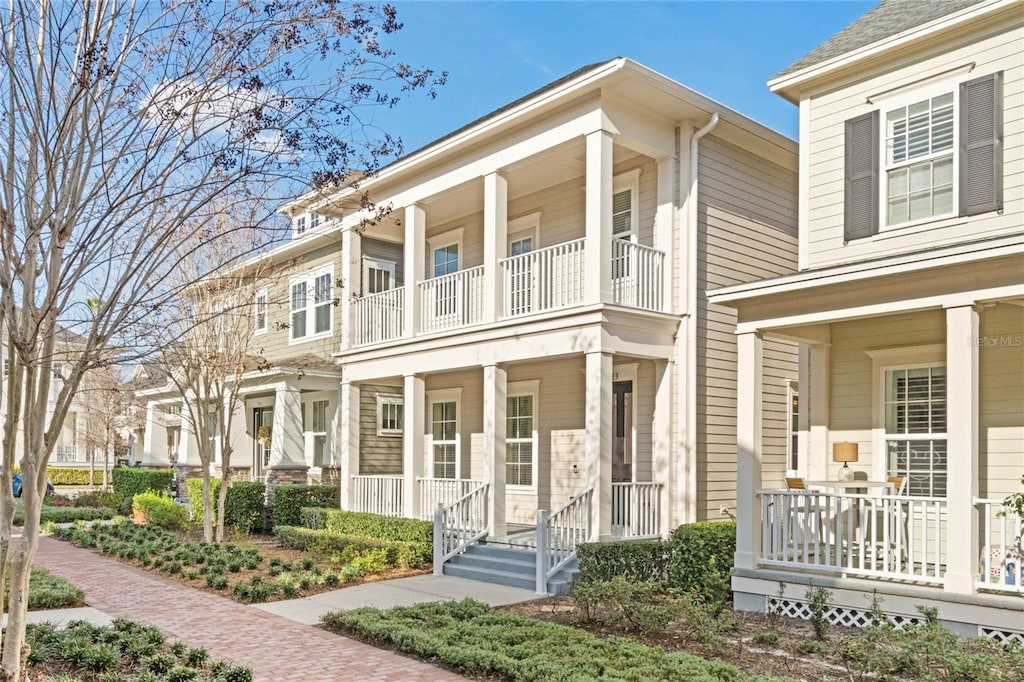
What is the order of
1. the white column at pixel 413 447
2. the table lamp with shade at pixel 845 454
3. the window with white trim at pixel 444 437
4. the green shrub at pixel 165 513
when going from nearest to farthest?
1. the table lamp with shade at pixel 845 454
2. the white column at pixel 413 447
3. the window with white trim at pixel 444 437
4. the green shrub at pixel 165 513

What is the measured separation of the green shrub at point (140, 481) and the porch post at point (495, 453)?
42.2 feet

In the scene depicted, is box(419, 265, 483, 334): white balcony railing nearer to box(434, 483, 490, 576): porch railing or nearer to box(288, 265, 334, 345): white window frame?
box(434, 483, 490, 576): porch railing

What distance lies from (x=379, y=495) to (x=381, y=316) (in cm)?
359

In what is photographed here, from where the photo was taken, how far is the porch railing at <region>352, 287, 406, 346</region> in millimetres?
17250

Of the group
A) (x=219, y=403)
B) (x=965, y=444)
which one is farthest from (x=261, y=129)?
(x=219, y=403)

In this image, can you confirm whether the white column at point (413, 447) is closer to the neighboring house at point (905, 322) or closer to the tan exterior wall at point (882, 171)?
the neighboring house at point (905, 322)

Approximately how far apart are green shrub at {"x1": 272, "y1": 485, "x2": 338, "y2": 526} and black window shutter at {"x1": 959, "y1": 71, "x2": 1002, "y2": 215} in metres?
13.7

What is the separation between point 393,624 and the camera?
29.1ft

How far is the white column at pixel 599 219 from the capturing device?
40.7ft

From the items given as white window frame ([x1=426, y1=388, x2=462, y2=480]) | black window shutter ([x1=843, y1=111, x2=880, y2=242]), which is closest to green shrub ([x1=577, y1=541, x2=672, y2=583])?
black window shutter ([x1=843, y1=111, x2=880, y2=242])

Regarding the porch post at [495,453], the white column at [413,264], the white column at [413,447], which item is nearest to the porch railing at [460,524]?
the porch post at [495,453]

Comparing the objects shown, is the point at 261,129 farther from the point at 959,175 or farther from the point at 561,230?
the point at 561,230

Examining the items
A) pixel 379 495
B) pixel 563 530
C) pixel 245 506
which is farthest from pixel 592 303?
pixel 245 506

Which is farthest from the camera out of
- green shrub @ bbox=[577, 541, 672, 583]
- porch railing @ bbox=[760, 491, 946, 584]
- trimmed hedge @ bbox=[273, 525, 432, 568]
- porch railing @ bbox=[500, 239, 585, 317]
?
trimmed hedge @ bbox=[273, 525, 432, 568]
